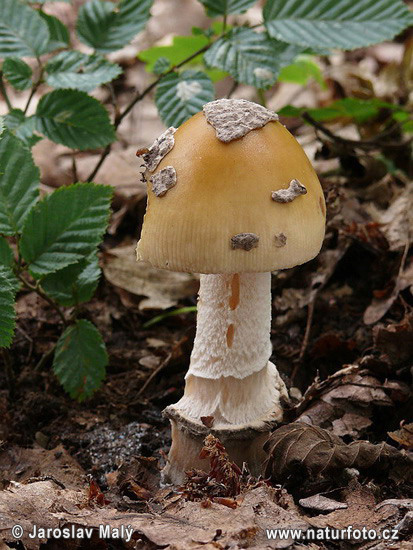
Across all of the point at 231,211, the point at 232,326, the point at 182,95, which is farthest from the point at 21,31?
the point at 232,326

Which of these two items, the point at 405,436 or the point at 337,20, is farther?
the point at 337,20

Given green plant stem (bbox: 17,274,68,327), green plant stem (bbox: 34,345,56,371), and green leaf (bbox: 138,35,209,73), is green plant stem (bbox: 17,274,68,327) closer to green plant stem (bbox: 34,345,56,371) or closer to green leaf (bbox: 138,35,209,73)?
green plant stem (bbox: 34,345,56,371)

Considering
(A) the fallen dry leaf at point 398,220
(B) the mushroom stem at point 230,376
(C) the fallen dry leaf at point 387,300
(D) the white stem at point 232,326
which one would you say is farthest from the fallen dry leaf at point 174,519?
(A) the fallen dry leaf at point 398,220

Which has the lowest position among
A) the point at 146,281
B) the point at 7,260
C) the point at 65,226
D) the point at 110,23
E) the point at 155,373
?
the point at 155,373

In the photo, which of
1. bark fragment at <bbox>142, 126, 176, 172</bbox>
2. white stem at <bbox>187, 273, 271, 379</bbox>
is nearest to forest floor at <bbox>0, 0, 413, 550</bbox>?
white stem at <bbox>187, 273, 271, 379</bbox>

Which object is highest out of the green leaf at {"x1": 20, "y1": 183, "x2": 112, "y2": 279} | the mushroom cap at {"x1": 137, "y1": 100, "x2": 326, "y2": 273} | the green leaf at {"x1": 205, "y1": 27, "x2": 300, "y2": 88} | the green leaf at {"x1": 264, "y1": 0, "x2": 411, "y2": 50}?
the green leaf at {"x1": 264, "y1": 0, "x2": 411, "y2": 50}

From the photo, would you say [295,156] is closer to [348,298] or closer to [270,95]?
[348,298]

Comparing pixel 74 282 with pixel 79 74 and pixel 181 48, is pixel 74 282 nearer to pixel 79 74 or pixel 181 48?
pixel 79 74
